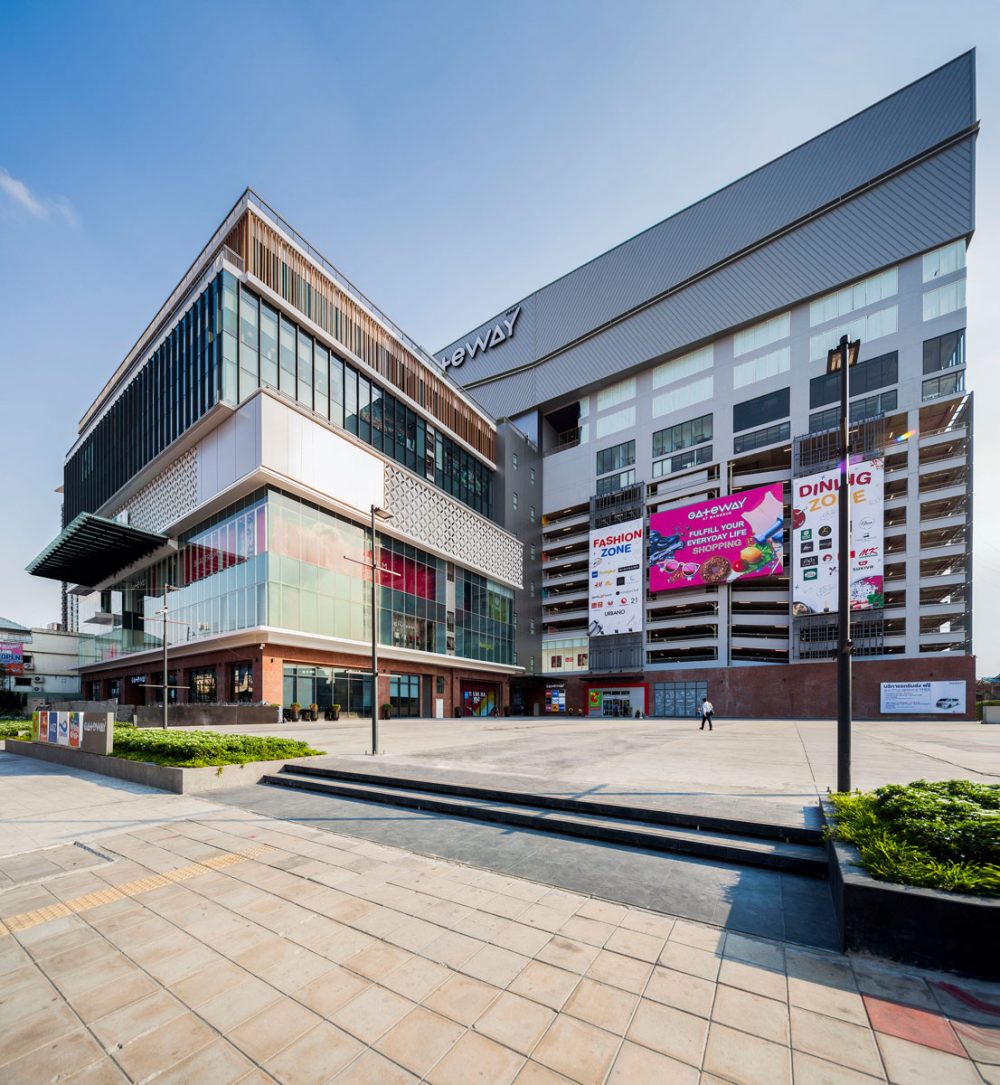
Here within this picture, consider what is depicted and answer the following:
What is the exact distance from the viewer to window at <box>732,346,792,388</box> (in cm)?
5119

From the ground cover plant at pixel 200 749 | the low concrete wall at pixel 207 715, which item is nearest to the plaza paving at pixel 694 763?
the ground cover plant at pixel 200 749

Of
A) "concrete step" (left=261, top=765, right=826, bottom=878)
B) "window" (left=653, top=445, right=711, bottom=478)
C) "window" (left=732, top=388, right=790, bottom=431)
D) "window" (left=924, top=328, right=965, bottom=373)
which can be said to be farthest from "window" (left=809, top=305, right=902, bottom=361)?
"concrete step" (left=261, top=765, right=826, bottom=878)

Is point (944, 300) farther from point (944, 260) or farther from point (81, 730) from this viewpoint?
point (81, 730)

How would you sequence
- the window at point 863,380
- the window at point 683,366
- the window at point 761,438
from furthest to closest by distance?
1. the window at point 683,366
2. the window at point 761,438
3. the window at point 863,380

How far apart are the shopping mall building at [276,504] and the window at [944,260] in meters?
41.9

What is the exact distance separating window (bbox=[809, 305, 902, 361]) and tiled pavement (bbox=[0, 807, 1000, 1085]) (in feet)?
174

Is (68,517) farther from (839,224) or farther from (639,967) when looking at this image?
(839,224)

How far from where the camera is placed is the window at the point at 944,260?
44625mm

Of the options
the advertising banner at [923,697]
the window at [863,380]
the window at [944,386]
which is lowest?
the advertising banner at [923,697]

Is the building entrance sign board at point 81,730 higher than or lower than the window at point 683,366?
lower

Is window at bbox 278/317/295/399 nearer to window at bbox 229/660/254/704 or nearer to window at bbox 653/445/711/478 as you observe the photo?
window at bbox 229/660/254/704

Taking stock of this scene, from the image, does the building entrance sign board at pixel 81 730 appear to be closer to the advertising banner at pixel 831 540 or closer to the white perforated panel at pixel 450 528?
the white perforated panel at pixel 450 528

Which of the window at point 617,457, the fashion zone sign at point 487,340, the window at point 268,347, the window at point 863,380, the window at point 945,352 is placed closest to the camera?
the window at point 268,347

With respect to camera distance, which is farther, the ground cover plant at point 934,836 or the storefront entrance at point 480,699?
the storefront entrance at point 480,699
